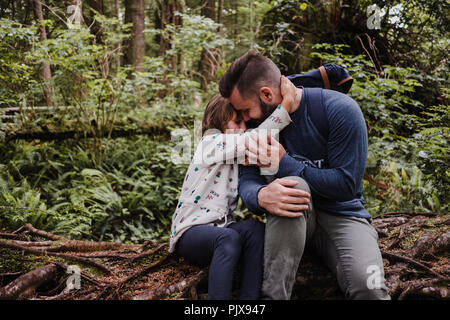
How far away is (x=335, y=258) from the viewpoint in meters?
2.06

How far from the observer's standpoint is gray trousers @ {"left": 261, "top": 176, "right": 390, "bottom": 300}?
1833 mm

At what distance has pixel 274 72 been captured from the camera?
2.31 m

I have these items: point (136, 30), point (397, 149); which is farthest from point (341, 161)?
point (136, 30)

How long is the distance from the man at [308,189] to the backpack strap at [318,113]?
3 cm

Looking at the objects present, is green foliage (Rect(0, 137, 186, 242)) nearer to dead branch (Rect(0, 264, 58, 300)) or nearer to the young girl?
dead branch (Rect(0, 264, 58, 300))

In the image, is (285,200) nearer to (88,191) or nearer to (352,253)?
(352,253)

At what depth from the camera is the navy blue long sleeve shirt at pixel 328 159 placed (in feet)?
6.66

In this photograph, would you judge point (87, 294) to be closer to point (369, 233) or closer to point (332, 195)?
point (332, 195)

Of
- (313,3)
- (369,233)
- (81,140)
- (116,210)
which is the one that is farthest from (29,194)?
(313,3)

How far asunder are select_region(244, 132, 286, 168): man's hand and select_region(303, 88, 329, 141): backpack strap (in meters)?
0.34

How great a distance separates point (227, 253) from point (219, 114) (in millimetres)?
1081

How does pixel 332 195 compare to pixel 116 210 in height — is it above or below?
above

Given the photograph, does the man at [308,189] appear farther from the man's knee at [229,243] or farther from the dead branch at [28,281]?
the dead branch at [28,281]

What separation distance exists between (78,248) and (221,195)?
1.55 m
